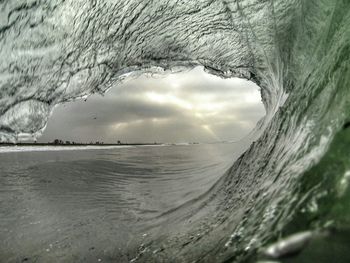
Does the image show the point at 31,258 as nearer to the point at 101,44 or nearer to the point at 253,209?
the point at 253,209

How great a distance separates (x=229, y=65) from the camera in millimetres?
7977

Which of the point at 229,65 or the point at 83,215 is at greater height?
the point at 229,65

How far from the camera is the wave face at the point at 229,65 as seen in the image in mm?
1785

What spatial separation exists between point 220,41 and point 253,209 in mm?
4793

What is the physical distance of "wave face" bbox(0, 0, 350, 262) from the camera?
5.86 ft

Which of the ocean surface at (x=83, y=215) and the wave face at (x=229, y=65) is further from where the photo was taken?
the ocean surface at (x=83, y=215)

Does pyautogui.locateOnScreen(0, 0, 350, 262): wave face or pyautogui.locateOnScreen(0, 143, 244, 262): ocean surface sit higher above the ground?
pyautogui.locateOnScreen(0, 0, 350, 262): wave face

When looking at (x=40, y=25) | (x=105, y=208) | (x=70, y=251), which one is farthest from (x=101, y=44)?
(x=70, y=251)

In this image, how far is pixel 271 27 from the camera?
17.2 feet

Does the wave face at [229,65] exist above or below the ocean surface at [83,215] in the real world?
above

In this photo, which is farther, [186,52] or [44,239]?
[186,52]

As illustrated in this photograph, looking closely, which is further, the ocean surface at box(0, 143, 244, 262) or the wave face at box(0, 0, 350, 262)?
the ocean surface at box(0, 143, 244, 262)

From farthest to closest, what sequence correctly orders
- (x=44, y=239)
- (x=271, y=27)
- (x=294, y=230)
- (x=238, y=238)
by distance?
(x=271, y=27)
(x=44, y=239)
(x=238, y=238)
(x=294, y=230)

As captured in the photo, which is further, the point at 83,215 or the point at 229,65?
the point at 229,65
